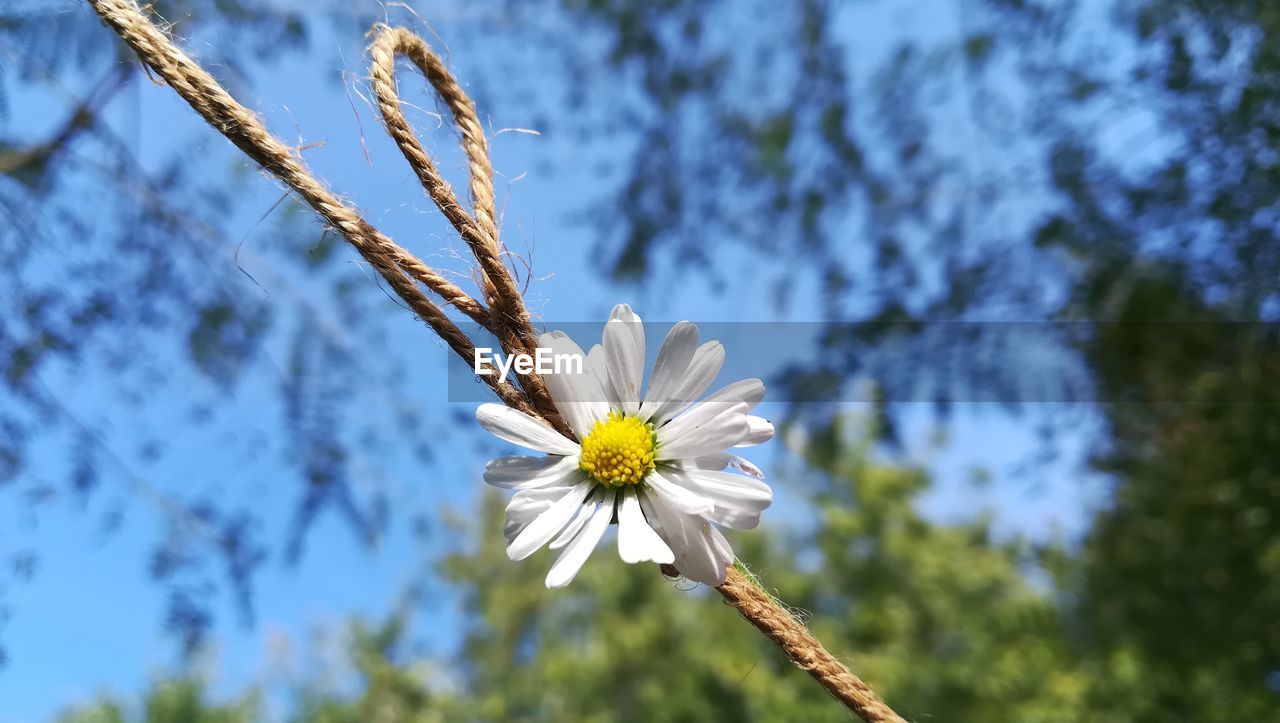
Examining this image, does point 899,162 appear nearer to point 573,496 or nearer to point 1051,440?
point 1051,440

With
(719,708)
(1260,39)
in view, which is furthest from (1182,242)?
(719,708)

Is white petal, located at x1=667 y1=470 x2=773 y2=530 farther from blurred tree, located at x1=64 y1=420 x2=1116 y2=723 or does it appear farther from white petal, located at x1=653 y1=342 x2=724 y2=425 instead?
blurred tree, located at x1=64 y1=420 x2=1116 y2=723

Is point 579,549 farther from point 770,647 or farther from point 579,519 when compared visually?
point 770,647

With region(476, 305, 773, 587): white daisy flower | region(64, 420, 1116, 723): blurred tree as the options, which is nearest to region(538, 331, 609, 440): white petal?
region(476, 305, 773, 587): white daisy flower

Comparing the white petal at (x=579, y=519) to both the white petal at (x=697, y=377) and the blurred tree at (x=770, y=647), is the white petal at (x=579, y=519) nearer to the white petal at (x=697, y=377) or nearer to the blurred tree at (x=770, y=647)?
the white petal at (x=697, y=377)

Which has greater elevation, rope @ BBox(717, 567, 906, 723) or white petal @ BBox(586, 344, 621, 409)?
white petal @ BBox(586, 344, 621, 409)
